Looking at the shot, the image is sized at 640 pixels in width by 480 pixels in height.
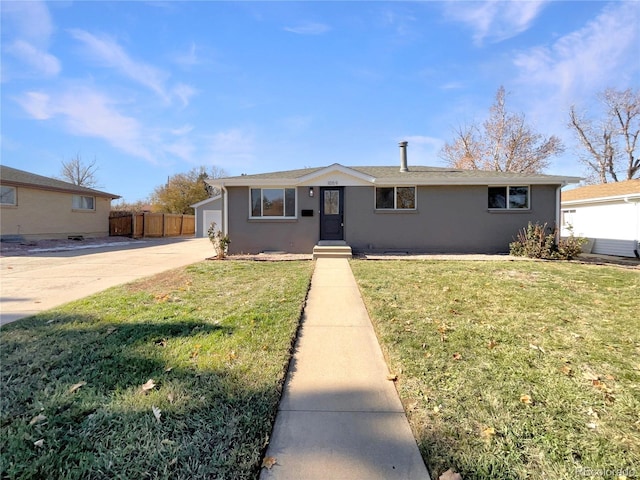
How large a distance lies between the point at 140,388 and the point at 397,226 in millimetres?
10601

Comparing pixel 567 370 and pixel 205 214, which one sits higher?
pixel 205 214

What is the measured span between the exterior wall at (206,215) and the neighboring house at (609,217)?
2390cm

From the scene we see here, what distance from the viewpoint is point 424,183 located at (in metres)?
11.5

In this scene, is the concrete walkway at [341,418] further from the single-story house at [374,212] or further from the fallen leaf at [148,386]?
the single-story house at [374,212]

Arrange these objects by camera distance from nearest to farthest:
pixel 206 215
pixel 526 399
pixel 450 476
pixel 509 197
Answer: pixel 450 476 < pixel 526 399 < pixel 509 197 < pixel 206 215

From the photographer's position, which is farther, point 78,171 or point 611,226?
point 78,171

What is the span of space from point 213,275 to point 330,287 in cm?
312

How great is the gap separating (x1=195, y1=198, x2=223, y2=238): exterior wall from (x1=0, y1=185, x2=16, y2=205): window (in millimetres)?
11959

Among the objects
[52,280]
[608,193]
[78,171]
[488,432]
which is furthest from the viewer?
[78,171]

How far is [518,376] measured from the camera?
273cm

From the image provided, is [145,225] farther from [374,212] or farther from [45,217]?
[374,212]

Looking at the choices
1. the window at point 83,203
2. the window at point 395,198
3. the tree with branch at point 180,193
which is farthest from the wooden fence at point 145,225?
the window at point 395,198

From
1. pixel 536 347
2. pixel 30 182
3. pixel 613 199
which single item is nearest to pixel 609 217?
pixel 613 199

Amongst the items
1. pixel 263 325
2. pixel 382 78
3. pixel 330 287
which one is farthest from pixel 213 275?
pixel 382 78
